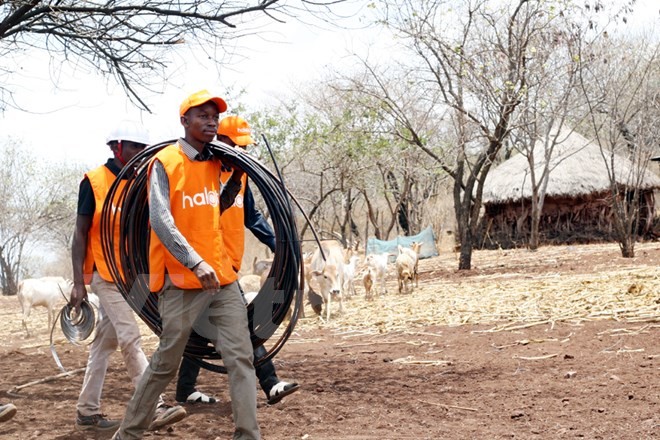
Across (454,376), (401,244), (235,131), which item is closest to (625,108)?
(401,244)

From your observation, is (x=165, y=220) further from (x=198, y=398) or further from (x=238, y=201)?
(x=198, y=398)

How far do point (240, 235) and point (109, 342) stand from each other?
4.39 feet

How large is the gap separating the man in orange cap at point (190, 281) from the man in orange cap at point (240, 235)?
8.0 inches

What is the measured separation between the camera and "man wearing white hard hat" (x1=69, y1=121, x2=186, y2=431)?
16.6 ft

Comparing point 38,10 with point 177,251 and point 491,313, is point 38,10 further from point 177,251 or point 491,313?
point 491,313

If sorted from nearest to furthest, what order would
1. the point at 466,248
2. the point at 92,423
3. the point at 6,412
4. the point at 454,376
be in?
the point at 6,412, the point at 92,423, the point at 454,376, the point at 466,248

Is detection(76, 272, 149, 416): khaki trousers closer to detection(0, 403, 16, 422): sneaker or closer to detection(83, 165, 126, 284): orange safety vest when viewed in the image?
detection(83, 165, 126, 284): orange safety vest

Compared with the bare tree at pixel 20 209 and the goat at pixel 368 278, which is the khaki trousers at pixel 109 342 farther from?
the bare tree at pixel 20 209

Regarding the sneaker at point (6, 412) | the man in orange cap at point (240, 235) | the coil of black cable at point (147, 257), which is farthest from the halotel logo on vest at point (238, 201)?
the sneaker at point (6, 412)

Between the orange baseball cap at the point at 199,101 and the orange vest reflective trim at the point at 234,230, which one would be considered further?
the orange vest reflective trim at the point at 234,230

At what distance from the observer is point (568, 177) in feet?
102

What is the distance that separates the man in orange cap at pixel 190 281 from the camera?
13.4ft

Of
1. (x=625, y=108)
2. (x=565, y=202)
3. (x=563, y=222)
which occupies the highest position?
(x=625, y=108)

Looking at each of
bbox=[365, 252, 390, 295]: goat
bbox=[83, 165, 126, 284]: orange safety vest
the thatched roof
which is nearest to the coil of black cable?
bbox=[83, 165, 126, 284]: orange safety vest
